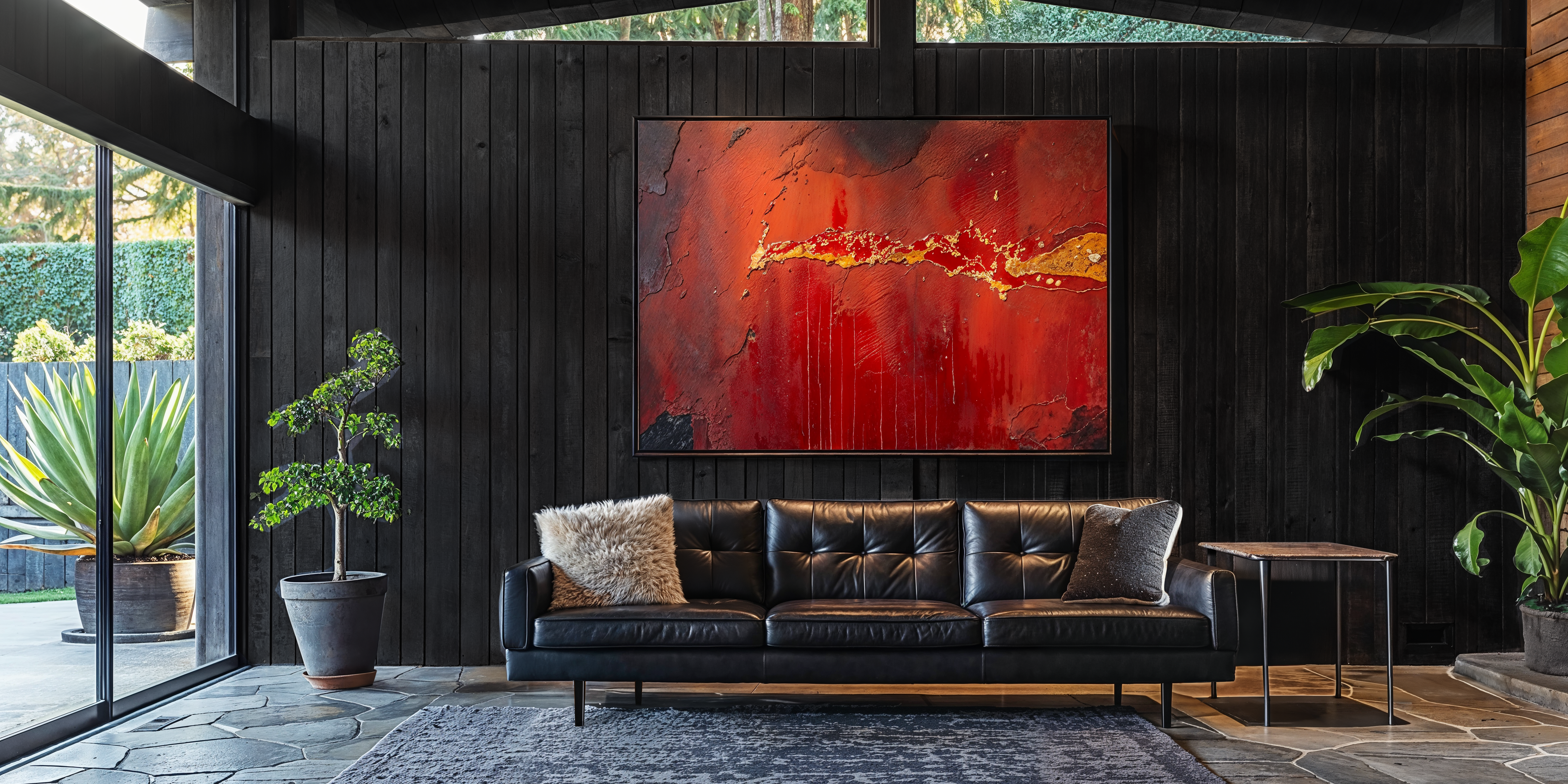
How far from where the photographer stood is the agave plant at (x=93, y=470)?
3.37 metres

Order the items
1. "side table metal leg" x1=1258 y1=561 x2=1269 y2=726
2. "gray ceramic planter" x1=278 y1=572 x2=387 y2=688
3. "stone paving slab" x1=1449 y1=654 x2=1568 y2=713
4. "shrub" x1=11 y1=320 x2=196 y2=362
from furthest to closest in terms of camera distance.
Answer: "gray ceramic planter" x1=278 y1=572 x2=387 y2=688 < "stone paving slab" x1=1449 y1=654 x2=1568 y2=713 < "side table metal leg" x1=1258 y1=561 x2=1269 y2=726 < "shrub" x1=11 y1=320 x2=196 y2=362

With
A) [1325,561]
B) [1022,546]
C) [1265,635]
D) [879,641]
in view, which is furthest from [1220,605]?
[879,641]

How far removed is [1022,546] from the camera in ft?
13.5

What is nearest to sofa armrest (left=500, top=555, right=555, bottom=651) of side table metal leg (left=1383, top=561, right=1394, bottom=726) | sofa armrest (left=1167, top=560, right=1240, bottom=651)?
sofa armrest (left=1167, top=560, right=1240, bottom=651)

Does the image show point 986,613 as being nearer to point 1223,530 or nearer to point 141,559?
point 1223,530

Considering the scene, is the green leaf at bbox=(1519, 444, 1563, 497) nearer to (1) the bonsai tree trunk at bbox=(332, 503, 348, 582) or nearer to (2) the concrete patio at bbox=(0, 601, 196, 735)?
(1) the bonsai tree trunk at bbox=(332, 503, 348, 582)

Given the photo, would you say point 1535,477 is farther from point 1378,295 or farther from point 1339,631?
point 1339,631

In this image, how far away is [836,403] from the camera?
4.57 m

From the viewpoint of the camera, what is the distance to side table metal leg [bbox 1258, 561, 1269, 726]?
11.9ft

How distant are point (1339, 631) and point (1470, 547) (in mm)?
705

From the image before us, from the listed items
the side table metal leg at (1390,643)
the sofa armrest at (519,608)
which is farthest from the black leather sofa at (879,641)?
the side table metal leg at (1390,643)

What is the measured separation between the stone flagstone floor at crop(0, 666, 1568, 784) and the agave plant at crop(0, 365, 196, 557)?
648mm

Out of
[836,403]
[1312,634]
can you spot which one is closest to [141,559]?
[836,403]

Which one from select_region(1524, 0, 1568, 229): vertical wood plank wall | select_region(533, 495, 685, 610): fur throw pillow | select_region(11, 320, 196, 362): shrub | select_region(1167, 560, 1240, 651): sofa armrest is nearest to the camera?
select_region(11, 320, 196, 362): shrub
